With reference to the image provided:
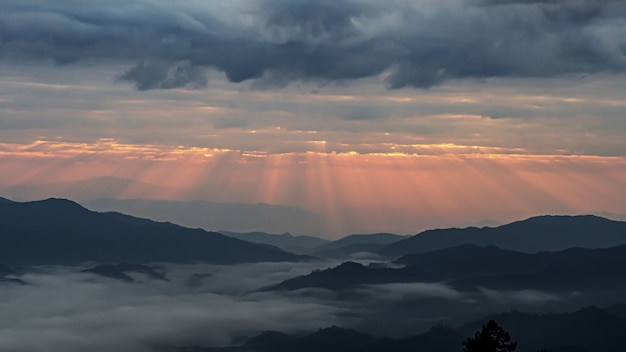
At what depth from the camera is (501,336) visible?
85.4 meters

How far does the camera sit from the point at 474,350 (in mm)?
86562

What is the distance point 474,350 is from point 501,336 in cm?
340
